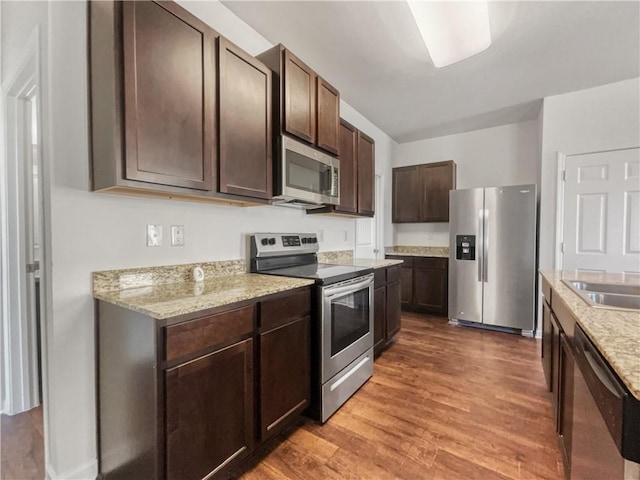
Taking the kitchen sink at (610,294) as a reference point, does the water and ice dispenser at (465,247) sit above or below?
above

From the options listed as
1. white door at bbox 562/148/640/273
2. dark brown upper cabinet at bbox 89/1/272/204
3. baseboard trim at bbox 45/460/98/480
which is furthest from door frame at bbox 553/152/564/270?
baseboard trim at bbox 45/460/98/480

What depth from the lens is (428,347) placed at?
2986 mm

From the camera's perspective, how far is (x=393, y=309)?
2951 mm

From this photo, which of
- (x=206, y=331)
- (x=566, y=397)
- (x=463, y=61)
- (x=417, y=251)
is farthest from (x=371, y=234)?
(x=206, y=331)

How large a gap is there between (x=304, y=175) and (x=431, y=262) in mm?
2749

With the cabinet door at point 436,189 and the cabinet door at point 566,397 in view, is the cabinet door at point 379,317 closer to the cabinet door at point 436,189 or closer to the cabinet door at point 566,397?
the cabinet door at point 566,397

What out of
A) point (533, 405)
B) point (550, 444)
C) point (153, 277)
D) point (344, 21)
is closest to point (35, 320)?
point (153, 277)

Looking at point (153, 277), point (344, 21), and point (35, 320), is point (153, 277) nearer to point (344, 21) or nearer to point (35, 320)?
point (35, 320)

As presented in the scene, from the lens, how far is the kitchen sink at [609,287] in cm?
161

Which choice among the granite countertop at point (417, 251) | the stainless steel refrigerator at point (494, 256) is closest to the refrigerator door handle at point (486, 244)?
A: the stainless steel refrigerator at point (494, 256)

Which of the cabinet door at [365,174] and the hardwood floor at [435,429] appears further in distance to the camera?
the cabinet door at [365,174]

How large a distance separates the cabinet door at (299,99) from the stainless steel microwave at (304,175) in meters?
0.10

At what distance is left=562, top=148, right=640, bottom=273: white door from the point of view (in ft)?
9.46

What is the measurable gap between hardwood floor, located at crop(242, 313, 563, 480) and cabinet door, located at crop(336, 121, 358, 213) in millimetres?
1478
